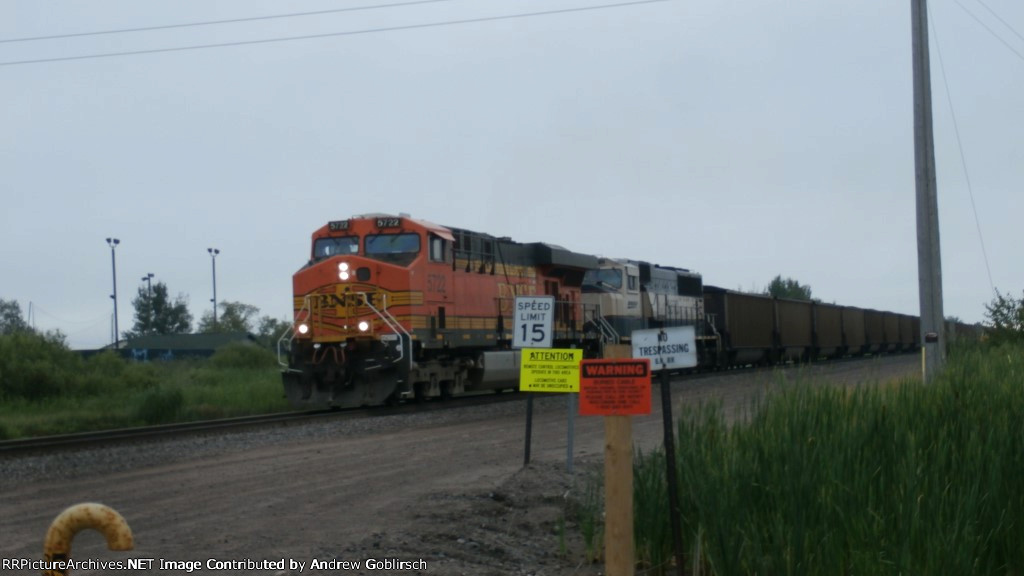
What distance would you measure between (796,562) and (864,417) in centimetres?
197

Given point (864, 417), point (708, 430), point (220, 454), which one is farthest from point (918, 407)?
point (220, 454)

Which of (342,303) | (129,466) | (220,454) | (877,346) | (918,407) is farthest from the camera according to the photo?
(877,346)

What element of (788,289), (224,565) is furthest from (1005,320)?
(788,289)

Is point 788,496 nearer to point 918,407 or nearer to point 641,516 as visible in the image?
point 641,516

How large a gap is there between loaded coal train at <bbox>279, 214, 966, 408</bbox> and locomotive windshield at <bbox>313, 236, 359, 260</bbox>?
0.02 m

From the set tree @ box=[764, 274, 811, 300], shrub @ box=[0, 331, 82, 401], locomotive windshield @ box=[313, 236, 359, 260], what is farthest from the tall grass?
tree @ box=[764, 274, 811, 300]

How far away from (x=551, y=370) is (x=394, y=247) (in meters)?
11.5

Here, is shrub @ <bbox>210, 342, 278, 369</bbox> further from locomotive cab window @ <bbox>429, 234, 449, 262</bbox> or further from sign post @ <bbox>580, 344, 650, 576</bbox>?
sign post @ <bbox>580, 344, 650, 576</bbox>

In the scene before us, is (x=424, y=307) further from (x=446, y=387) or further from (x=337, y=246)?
(x=446, y=387)

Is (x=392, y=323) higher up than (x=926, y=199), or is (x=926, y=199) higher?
(x=926, y=199)

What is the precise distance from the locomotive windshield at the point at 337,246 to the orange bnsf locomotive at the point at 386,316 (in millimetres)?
21

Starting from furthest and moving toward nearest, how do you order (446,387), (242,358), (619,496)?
(242,358) → (446,387) → (619,496)

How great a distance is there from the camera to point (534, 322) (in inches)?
479

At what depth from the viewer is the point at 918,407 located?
9000 mm
